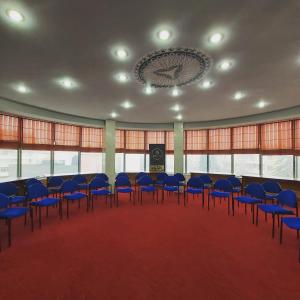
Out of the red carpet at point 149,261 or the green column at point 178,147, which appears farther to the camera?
the green column at point 178,147

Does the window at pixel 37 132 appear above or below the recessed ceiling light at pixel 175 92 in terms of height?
below

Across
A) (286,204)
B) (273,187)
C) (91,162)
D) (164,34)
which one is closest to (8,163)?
(91,162)

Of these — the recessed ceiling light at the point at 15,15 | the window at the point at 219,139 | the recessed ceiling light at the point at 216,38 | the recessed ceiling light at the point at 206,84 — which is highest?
the recessed ceiling light at the point at 216,38

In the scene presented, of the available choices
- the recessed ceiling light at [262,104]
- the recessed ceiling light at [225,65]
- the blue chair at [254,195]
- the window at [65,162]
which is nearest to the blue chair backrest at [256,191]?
the blue chair at [254,195]

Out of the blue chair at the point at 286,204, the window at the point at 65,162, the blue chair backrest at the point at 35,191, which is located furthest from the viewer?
the window at the point at 65,162

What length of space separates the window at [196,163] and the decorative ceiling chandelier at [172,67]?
21.0 feet

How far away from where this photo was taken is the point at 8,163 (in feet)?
21.5

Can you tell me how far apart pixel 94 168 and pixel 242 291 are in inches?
331

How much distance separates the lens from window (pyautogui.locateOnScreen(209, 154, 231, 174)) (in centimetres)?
926

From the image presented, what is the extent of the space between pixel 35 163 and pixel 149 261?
6.94 meters

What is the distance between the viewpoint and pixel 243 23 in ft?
7.78

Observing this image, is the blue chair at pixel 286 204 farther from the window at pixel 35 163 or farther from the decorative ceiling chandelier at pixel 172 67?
the window at pixel 35 163

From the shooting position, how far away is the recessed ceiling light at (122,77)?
388 cm

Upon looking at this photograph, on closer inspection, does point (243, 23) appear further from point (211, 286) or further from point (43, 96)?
point (43, 96)
